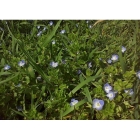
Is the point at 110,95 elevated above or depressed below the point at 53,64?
below

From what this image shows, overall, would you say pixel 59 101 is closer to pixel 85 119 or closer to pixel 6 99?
pixel 85 119

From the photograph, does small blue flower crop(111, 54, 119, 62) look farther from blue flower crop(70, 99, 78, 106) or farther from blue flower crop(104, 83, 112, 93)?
blue flower crop(70, 99, 78, 106)

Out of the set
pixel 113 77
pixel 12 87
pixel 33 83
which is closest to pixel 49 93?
pixel 33 83

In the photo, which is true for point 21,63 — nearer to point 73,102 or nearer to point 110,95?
point 73,102

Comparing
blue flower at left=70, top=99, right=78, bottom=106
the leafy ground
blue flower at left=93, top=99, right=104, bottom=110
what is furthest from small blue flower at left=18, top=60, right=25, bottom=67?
blue flower at left=93, top=99, right=104, bottom=110

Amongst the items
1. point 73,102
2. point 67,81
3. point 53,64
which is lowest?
point 73,102

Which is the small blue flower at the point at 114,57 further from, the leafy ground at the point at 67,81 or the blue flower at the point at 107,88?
the blue flower at the point at 107,88

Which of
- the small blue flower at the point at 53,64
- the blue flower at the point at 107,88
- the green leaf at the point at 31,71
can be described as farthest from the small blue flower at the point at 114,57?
the green leaf at the point at 31,71

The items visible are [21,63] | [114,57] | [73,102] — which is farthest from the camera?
[114,57]

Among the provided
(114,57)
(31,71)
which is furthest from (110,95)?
(31,71)

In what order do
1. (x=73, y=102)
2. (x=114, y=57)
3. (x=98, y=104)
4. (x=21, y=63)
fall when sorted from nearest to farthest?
1. (x=98, y=104)
2. (x=73, y=102)
3. (x=21, y=63)
4. (x=114, y=57)
